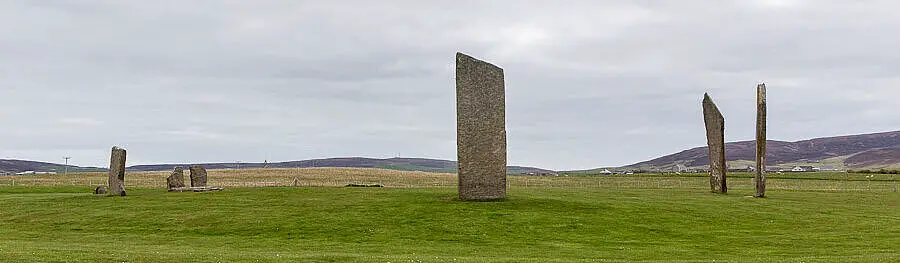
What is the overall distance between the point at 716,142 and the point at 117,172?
31824mm

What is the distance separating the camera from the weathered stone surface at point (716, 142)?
4744 cm

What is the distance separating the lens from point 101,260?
1808 cm

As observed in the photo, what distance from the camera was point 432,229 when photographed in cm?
2762

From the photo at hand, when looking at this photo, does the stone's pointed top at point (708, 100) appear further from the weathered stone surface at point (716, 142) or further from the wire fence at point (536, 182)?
the wire fence at point (536, 182)

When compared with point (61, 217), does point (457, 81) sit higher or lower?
higher

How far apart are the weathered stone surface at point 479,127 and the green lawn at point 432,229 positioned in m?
1.17

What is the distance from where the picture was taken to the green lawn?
2112cm


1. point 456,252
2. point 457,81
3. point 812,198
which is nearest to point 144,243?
point 456,252

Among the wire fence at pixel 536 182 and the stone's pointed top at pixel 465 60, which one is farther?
the wire fence at pixel 536 182

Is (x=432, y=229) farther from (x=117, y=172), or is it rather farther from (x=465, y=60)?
(x=117, y=172)

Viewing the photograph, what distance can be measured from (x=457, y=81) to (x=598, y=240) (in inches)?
434

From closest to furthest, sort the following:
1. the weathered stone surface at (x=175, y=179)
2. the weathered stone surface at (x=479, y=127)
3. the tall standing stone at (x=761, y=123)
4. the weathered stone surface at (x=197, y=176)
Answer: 1. the weathered stone surface at (x=479, y=127)
2. the weathered stone surface at (x=175, y=179)
3. the tall standing stone at (x=761, y=123)
4. the weathered stone surface at (x=197, y=176)

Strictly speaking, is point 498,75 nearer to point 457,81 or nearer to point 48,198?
point 457,81

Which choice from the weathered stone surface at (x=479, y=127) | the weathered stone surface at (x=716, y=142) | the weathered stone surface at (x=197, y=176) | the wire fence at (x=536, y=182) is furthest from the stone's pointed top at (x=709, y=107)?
the weathered stone surface at (x=197, y=176)
